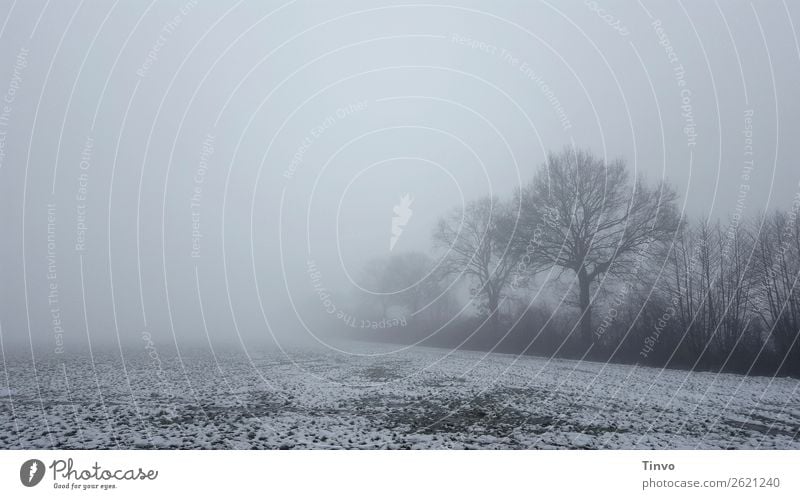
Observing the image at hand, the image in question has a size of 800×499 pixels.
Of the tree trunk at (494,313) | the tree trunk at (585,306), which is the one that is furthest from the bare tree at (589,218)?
the tree trunk at (494,313)

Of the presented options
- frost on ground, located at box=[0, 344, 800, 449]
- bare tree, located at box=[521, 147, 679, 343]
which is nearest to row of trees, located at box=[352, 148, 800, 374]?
bare tree, located at box=[521, 147, 679, 343]

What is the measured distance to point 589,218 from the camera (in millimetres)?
33625

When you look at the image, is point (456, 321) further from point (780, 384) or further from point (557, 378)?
point (780, 384)

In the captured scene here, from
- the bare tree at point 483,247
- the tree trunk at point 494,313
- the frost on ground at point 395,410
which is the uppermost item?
the bare tree at point 483,247

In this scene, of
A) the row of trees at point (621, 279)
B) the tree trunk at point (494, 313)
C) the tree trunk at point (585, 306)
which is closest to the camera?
the row of trees at point (621, 279)

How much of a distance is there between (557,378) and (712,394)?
5.98m

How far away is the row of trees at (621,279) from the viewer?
24969 millimetres

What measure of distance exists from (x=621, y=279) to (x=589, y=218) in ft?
17.3

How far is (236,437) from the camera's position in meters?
9.88

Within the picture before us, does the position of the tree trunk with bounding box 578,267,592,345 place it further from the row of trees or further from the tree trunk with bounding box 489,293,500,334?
the tree trunk with bounding box 489,293,500,334

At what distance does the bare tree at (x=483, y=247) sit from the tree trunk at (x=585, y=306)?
696 centimetres

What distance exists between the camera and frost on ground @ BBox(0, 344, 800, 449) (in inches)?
391

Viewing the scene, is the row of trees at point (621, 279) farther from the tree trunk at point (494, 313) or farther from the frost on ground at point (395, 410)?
the frost on ground at point (395, 410)

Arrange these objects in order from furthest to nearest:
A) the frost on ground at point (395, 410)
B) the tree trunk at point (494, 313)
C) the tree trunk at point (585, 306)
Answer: the tree trunk at point (494, 313)
the tree trunk at point (585, 306)
the frost on ground at point (395, 410)
